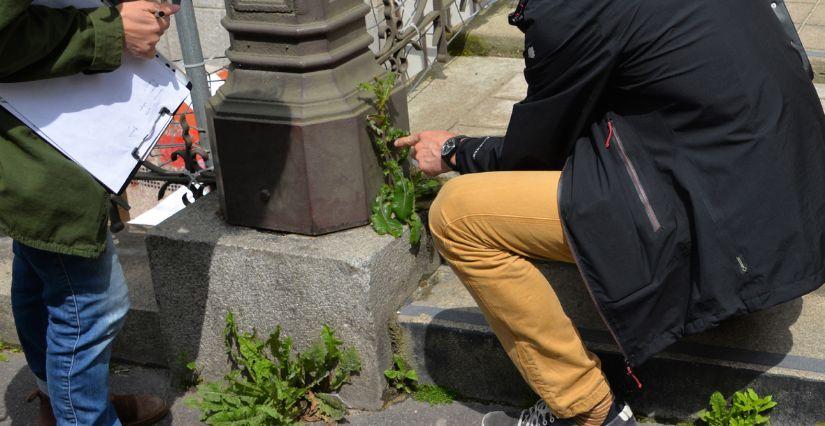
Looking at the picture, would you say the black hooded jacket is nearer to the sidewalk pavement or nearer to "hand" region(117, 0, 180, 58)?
"hand" region(117, 0, 180, 58)

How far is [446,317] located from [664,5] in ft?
4.18

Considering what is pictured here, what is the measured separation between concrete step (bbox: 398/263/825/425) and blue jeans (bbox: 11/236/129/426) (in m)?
0.94

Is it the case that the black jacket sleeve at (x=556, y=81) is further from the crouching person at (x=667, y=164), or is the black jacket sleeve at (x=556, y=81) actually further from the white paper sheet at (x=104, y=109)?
the white paper sheet at (x=104, y=109)

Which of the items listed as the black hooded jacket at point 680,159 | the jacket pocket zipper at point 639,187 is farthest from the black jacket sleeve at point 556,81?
the jacket pocket zipper at point 639,187

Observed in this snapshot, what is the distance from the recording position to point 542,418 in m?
2.86

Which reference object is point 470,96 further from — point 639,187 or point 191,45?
point 639,187

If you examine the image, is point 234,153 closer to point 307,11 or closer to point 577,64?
point 307,11

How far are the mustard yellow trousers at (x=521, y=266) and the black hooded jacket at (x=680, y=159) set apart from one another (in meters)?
0.12

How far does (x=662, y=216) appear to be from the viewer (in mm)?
2367

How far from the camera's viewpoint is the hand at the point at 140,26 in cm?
239

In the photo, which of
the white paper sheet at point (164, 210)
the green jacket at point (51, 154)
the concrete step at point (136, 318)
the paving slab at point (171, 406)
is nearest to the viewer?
the green jacket at point (51, 154)

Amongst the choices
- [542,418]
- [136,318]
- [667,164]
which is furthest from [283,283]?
[667,164]

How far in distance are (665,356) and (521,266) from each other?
55cm

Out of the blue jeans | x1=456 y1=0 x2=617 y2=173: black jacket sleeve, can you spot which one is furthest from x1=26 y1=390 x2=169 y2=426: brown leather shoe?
x1=456 y1=0 x2=617 y2=173: black jacket sleeve
